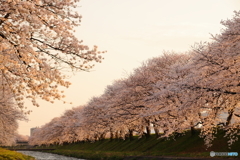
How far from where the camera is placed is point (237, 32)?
831 inches

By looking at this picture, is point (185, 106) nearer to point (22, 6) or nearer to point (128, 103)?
point (22, 6)

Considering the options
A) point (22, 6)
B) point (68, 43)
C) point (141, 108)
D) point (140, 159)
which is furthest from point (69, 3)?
point (141, 108)

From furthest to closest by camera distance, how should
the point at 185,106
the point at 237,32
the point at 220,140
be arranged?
the point at 220,140 < the point at 185,106 < the point at 237,32

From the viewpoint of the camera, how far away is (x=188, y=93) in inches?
1039

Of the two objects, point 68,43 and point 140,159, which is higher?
point 68,43

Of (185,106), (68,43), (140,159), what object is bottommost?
(140,159)

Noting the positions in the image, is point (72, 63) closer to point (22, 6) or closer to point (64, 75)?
point (64, 75)

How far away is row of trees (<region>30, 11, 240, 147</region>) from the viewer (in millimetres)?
21547

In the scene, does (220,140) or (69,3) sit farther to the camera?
(220,140)

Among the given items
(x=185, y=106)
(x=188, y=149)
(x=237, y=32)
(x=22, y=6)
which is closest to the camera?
(x=22, y=6)

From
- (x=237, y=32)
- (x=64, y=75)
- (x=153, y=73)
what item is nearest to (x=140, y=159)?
(x=153, y=73)

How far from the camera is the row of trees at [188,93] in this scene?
21547 mm

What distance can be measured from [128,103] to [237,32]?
2364cm

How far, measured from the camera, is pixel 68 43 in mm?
14320
